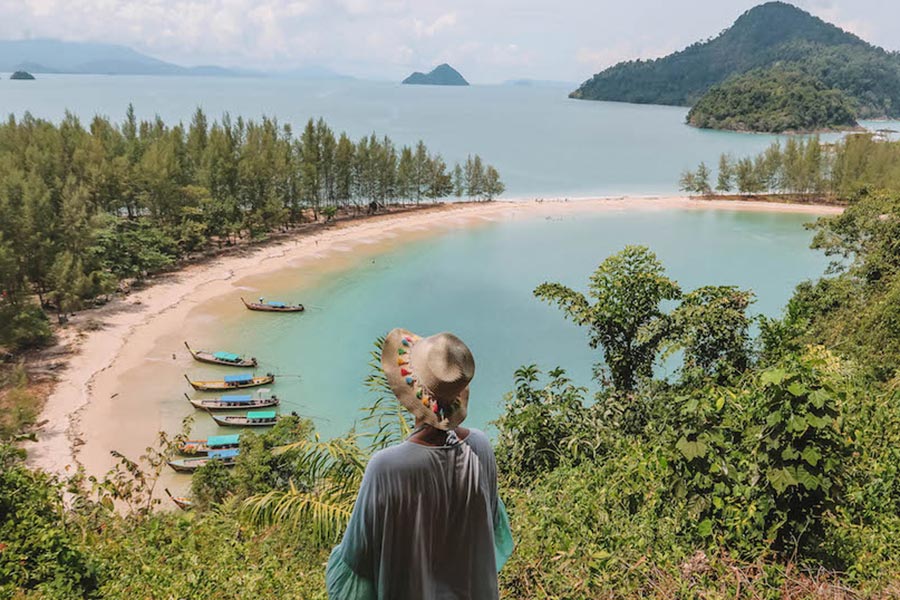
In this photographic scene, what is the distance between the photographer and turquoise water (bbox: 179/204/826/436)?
571 inches

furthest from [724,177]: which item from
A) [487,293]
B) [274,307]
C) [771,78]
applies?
[771,78]

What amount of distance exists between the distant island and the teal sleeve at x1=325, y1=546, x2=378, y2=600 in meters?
89.3

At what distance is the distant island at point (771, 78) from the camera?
253 feet

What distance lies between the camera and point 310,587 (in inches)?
104

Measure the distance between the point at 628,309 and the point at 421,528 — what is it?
18.3 ft

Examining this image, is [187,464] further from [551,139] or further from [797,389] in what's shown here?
[551,139]

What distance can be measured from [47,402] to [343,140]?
22654 millimetres

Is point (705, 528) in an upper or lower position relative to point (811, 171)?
lower

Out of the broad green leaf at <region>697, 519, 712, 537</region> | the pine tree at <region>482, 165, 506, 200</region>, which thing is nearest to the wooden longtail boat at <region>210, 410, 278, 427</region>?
the broad green leaf at <region>697, 519, 712, 537</region>

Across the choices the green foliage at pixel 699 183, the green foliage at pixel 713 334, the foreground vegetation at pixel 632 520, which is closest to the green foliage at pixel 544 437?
the foreground vegetation at pixel 632 520

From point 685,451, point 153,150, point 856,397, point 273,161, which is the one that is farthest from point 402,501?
point 273,161

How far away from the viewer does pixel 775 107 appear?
77.1 m

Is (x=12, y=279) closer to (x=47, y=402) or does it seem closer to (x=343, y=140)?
(x=47, y=402)

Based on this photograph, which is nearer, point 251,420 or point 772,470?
point 772,470
